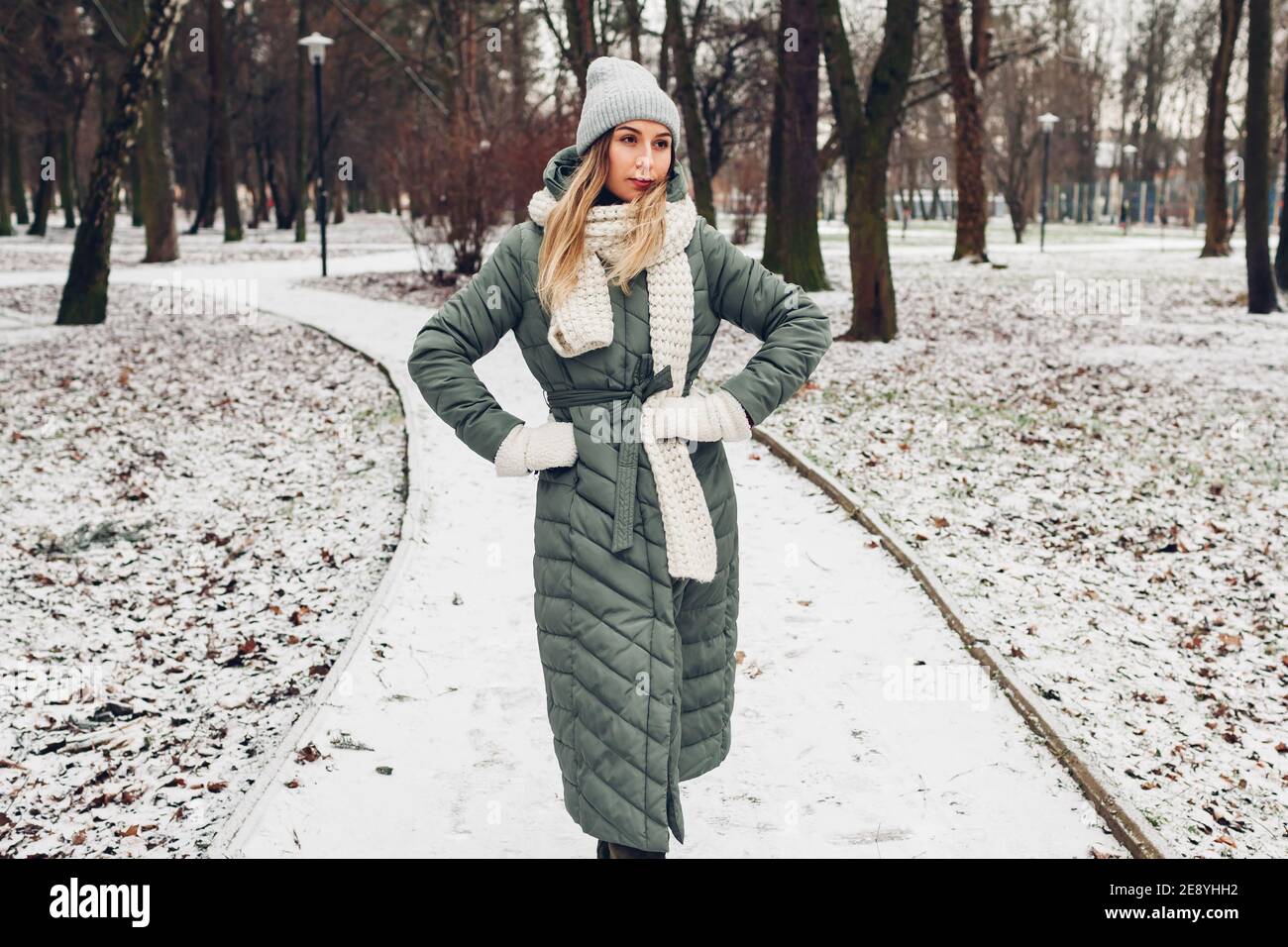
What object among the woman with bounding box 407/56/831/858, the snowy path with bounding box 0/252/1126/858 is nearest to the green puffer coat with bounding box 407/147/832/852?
the woman with bounding box 407/56/831/858

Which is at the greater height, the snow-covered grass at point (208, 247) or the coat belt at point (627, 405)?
the snow-covered grass at point (208, 247)

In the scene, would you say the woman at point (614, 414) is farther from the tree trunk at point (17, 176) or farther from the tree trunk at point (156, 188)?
the tree trunk at point (17, 176)

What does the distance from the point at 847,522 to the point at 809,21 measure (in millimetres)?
8905

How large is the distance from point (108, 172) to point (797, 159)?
869 cm

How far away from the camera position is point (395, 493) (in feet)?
27.0

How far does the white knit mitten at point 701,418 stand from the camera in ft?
10.1

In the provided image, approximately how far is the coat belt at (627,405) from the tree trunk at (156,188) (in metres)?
23.7

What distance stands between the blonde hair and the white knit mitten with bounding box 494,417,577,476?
303 millimetres

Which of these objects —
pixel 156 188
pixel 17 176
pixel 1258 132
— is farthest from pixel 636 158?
pixel 17 176

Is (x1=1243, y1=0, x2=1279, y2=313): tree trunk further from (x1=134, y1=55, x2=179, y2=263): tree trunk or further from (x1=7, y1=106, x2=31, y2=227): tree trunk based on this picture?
(x1=7, y1=106, x2=31, y2=227): tree trunk

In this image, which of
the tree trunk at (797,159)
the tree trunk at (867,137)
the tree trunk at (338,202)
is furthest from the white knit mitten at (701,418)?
the tree trunk at (338,202)

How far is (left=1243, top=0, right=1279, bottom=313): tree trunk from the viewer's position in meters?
16.2

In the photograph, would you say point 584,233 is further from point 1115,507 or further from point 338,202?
point 338,202

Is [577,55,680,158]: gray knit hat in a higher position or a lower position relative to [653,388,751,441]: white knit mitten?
higher
